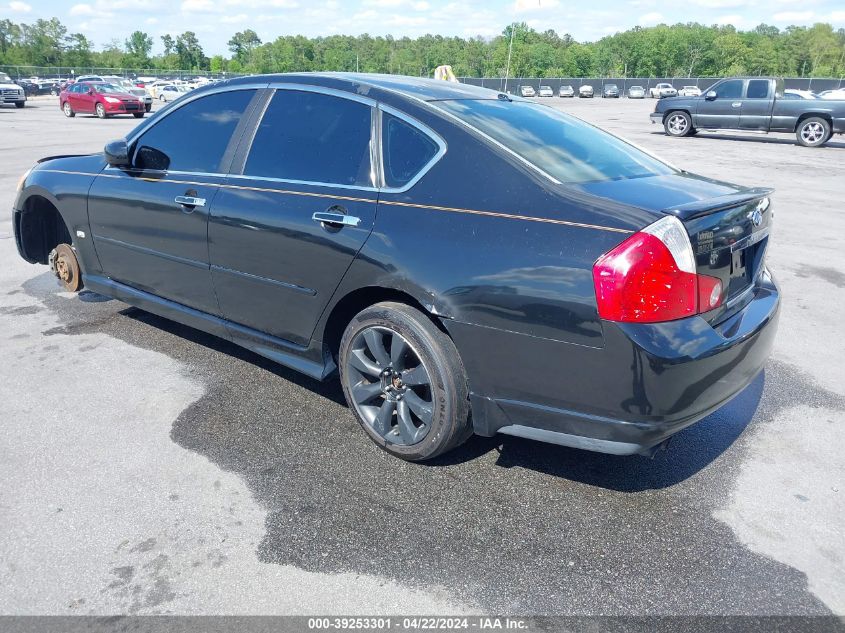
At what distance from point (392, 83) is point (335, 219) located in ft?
2.88

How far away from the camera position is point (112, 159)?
14.3 ft

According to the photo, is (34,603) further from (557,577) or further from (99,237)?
(99,237)

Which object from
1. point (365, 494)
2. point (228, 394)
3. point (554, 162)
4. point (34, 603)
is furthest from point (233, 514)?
point (554, 162)

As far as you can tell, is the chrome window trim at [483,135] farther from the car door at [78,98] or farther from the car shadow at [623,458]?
the car door at [78,98]

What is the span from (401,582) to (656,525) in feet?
3.63

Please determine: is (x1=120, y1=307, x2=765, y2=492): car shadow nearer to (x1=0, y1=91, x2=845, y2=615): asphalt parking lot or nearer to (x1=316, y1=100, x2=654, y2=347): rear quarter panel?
(x1=0, y1=91, x2=845, y2=615): asphalt parking lot

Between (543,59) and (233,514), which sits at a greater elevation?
(543,59)

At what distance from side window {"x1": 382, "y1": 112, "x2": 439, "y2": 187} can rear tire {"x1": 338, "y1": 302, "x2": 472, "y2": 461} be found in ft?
1.96

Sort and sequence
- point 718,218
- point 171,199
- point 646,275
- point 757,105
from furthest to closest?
point 757,105 < point 171,199 < point 718,218 < point 646,275

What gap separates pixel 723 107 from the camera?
20.2m

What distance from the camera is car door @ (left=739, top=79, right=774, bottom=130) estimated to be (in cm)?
1933

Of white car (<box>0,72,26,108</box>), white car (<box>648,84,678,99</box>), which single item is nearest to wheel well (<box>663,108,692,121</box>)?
white car (<box>0,72,26,108</box>)

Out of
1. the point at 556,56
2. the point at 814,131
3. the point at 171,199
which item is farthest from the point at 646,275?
the point at 556,56

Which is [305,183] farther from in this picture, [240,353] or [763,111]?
[763,111]
